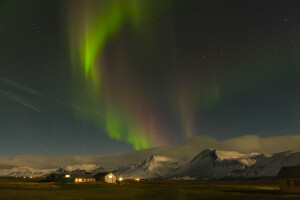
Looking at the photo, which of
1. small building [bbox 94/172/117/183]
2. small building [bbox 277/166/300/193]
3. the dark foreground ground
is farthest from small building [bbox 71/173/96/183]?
small building [bbox 277/166/300/193]

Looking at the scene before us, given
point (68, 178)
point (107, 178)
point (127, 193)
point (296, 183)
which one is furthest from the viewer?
point (107, 178)

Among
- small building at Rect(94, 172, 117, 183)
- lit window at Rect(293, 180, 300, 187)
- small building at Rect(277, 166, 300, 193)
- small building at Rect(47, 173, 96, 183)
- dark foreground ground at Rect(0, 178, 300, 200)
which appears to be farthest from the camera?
small building at Rect(94, 172, 117, 183)

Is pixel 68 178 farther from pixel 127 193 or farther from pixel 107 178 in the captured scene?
pixel 127 193

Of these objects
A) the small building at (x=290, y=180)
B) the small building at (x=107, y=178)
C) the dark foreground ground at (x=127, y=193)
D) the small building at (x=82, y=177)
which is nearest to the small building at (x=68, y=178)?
the small building at (x=82, y=177)

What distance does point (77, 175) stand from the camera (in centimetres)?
16850

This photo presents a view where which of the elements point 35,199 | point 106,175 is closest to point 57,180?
point 106,175

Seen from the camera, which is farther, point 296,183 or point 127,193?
point 296,183

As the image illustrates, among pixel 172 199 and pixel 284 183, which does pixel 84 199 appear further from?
pixel 284 183

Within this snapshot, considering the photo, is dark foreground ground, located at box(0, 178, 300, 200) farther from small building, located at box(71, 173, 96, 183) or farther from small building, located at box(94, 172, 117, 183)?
small building, located at box(94, 172, 117, 183)

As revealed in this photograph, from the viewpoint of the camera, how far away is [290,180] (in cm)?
6988

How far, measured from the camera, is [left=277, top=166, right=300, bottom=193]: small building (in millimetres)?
68562

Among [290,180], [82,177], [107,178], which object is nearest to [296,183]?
[290,180]

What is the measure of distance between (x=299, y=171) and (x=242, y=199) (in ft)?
90.4

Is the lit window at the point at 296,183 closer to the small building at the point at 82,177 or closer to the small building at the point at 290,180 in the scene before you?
the small building at the point at 290,180
